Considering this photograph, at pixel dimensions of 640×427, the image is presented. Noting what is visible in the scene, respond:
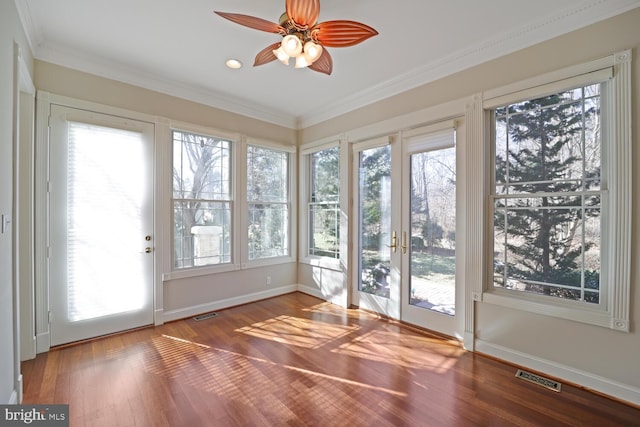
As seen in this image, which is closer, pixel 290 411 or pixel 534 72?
pixel 290 411

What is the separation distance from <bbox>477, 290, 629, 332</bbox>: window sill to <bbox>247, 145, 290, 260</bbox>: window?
2.96 meters

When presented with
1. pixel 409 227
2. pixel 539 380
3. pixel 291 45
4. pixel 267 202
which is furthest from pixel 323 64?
pixel 539 380

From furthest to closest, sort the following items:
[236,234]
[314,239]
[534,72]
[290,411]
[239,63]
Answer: [314,239], [236,234], [239,63], [534,72], [290,411]

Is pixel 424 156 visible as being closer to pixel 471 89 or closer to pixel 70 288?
pixel 471 89

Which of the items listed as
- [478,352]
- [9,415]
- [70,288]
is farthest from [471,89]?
[70,288]

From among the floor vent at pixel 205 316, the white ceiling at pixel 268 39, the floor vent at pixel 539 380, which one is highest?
the white ceiling at pixel 268 39

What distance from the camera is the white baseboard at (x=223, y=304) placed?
3473mm

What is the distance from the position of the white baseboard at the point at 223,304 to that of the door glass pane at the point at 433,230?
2.12 metres

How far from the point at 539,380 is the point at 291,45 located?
314 centimetres

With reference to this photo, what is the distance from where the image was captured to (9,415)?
162 cm

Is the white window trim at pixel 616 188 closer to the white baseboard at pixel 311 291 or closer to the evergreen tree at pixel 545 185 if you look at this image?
the evergreen tree at pixel 545 185

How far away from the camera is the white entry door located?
9.02 ft

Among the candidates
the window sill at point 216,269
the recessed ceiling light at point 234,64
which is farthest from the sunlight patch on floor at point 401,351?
the recessed ceiling light at point 234,64

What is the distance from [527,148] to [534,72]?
0.63 meters
